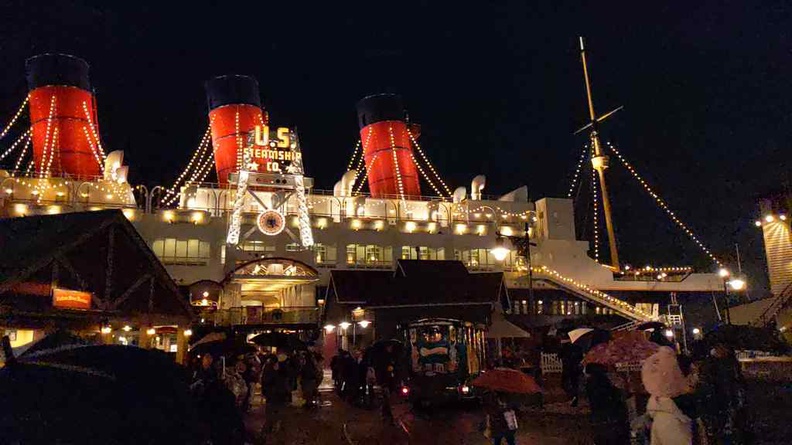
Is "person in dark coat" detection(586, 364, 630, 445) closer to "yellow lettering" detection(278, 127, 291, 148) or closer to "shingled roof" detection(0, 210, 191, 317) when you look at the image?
"shingled roof" detection(0, 210, 191, 317)

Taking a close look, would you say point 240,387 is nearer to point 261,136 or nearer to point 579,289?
point 261,136

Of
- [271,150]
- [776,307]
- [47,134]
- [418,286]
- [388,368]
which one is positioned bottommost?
[388,368]

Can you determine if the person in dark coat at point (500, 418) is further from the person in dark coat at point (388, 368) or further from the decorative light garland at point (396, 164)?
the decorative light garland at point (396, 164)

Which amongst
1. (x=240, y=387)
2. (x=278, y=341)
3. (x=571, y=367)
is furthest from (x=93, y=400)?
(x=571, y=367)

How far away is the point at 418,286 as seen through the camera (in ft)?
81.1

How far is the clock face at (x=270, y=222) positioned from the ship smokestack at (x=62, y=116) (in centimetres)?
1354

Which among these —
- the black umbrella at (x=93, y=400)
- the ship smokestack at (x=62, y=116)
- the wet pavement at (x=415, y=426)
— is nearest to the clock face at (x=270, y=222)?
the ship smokestack at (x=62, y=116)

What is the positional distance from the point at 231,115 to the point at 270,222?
1381 cm

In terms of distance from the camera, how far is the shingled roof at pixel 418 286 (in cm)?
2370

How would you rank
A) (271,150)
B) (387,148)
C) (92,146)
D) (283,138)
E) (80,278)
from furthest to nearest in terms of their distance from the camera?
1. (387,148)
2. (92,146)
3. (283,138)
4. (271,150)
5. (80,278)

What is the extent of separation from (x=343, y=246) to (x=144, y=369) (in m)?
38.9

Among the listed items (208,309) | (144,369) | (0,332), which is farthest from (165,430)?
(208,309)

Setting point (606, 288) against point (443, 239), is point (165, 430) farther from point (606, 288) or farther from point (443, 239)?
point (606, 288)

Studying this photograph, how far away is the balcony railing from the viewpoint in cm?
3106
